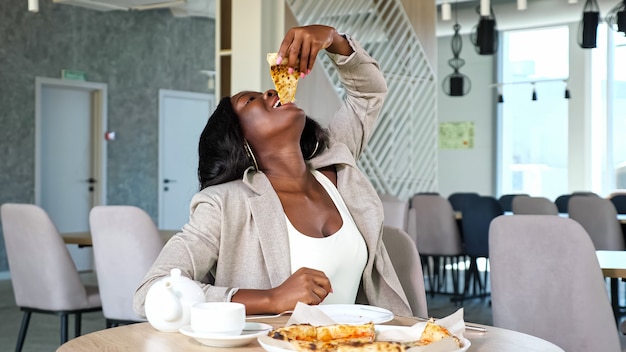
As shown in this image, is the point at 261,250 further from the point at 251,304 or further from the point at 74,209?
the point at 74,209

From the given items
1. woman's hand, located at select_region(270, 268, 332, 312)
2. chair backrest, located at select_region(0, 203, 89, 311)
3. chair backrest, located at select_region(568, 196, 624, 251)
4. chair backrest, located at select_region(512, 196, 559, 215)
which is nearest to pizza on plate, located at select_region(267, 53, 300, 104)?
woman's hand, located at select_region(270, 268, 332, 312)

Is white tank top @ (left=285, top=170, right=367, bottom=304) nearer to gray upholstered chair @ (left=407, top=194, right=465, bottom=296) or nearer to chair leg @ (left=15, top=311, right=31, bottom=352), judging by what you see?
chair leg @ (left=15, top=311, right=31, bottom=352)

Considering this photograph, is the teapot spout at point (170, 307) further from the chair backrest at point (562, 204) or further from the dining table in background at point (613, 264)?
the chair backrest at point (562, 204)

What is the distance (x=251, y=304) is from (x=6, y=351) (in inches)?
135

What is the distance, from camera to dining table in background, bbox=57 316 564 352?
1.20m

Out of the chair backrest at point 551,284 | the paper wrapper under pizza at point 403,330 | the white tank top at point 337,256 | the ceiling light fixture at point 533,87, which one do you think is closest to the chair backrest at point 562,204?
the ceiling light fixture at point 533,87

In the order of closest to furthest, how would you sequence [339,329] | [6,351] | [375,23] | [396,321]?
[339,329], [396,321], [6,351], [375,23]

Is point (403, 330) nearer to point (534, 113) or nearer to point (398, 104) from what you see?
point (398, 104)

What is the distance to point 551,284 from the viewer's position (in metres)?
2.19

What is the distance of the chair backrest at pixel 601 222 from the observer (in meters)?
5.09

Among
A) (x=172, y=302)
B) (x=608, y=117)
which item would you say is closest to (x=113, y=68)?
(x=608, y=117)

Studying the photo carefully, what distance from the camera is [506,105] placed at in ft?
36.1

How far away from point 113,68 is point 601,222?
18.3 feet

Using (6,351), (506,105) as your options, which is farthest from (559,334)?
(506,105)
